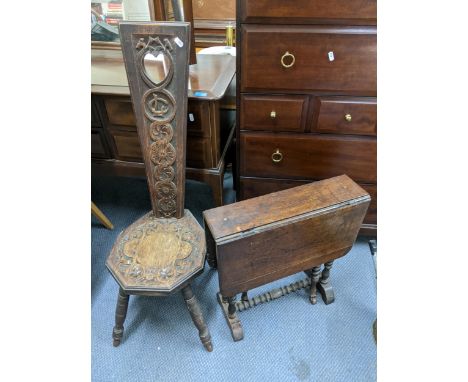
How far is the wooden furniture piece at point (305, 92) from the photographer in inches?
44.6

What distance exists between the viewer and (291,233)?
112 cm

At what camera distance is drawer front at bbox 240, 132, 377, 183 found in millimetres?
1419

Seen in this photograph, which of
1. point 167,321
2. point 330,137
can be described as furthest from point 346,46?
point 167,321

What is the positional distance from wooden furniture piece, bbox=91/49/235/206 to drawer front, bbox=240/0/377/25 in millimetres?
351

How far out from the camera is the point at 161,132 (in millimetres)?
1242

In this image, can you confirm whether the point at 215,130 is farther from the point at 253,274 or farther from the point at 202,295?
the point at 202,295

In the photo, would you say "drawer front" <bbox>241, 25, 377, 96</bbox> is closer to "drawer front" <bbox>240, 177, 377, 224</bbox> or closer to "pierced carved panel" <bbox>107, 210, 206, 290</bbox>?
"drawer front" <bbox>240, 177, 377, 224</bbox>

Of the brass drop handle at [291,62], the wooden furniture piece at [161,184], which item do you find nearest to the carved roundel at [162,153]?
the wooden furniture piece at [161,184]

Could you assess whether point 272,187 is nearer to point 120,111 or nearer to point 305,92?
point 305,92

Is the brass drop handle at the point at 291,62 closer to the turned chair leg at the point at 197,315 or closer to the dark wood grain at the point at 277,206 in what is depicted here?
the dark wood grain at the point at 277,206

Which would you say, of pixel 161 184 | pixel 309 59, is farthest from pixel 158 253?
pixel 309 59

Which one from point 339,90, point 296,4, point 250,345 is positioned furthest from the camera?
point 250,345

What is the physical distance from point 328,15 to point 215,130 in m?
0.64

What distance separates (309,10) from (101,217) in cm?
152
